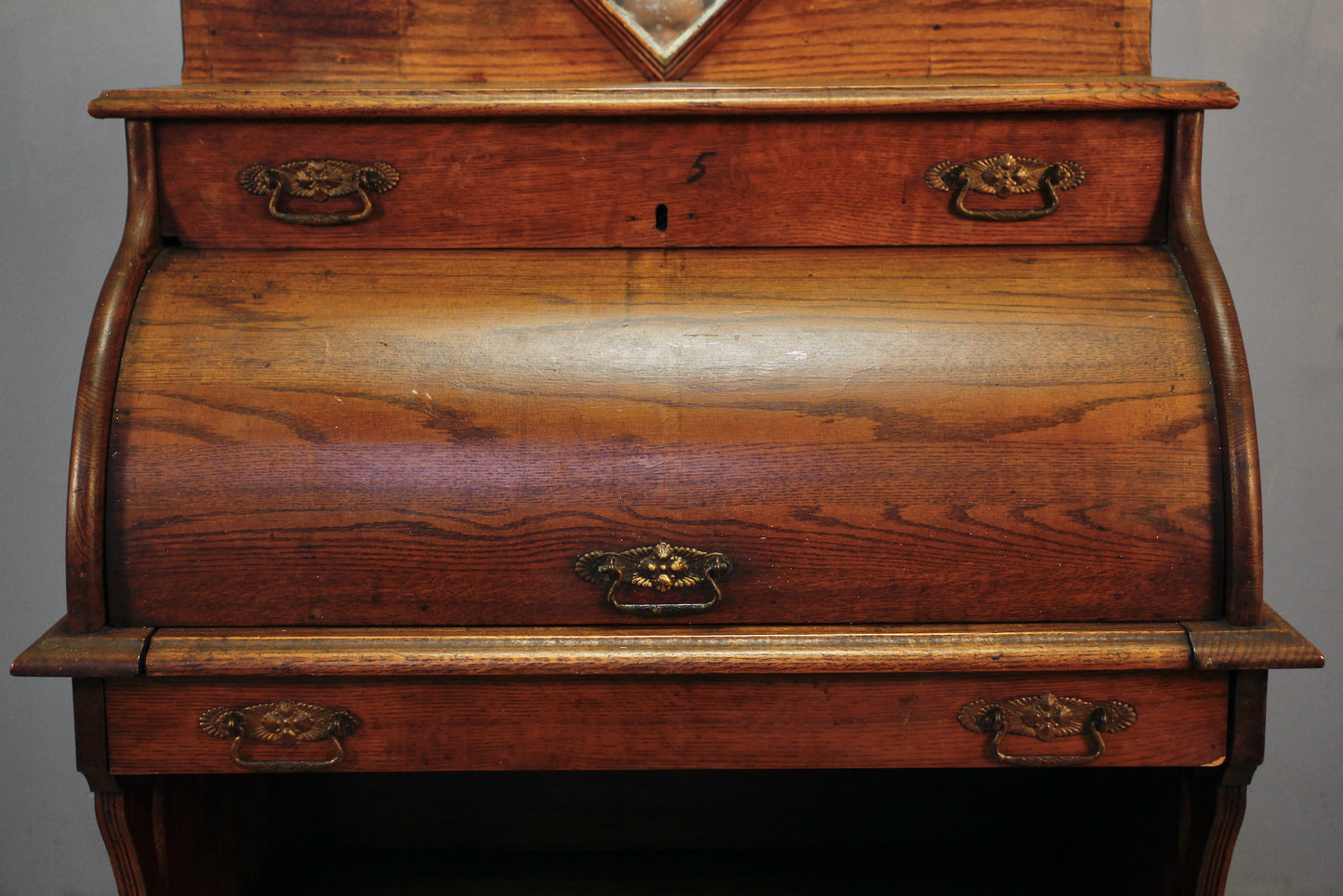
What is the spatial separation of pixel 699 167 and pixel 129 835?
1101 mm

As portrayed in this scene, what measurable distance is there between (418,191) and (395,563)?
48 cm

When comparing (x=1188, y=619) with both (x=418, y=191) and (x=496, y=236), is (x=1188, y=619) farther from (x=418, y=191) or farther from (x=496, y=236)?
(x=418, y=191)

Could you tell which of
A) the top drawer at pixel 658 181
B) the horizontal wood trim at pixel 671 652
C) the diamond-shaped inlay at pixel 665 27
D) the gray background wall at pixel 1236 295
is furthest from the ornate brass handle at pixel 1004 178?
the gray background wall at pixel 1236 295

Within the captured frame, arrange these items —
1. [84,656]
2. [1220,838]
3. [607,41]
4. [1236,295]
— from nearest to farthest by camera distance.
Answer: [84,656] < [1220,838] < [607,41] < [1236,295]

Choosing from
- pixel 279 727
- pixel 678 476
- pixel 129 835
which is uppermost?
pixel 678 476

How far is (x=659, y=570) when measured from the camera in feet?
4.08

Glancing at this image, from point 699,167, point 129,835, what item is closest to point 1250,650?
point 699,167

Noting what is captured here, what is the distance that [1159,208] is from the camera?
1388mm

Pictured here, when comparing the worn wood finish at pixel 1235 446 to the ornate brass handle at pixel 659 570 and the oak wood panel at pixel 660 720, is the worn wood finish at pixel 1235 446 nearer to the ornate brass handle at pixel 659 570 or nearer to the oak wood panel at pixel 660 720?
the oak wood panel at pixel 660 720

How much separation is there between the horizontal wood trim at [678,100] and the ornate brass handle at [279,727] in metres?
0.73

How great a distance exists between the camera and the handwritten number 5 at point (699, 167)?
1.35m

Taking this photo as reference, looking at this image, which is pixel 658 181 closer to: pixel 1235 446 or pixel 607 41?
pixel 607 41

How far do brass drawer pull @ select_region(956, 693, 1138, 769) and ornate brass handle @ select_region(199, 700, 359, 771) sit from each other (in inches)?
29.2

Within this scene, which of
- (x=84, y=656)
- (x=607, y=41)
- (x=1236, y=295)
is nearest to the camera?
(x=84, y=656)
